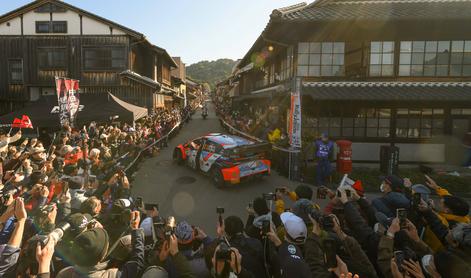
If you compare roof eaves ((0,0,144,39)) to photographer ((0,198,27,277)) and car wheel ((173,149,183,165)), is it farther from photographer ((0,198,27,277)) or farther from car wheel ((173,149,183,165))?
photographer ((0,198,27,277))

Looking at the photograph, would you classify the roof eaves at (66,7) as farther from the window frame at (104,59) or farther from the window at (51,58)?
the window at (51,58)

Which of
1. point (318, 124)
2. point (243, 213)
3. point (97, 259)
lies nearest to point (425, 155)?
point (318, 124)

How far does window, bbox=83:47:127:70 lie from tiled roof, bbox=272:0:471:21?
47.4ft

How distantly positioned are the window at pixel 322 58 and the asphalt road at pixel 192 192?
5.86 metres

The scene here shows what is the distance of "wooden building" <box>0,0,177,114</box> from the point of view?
21.2m

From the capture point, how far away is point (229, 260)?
243 centimetres

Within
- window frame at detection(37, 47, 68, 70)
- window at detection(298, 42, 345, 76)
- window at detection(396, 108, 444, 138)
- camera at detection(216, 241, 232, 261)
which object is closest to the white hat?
camera at detection(216, 241, 232, 261)

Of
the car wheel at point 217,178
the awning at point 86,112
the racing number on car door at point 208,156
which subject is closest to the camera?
the car wheel at point 217,178

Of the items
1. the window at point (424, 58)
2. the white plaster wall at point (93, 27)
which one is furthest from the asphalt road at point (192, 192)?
the white plaster wall at point (93, 27)

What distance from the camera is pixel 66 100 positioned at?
8.10 metres

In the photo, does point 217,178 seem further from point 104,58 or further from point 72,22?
point 72,22

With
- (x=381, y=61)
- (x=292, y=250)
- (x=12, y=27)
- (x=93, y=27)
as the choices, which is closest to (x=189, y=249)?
(x=292, y=250)

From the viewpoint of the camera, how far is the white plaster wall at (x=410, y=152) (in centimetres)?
1342

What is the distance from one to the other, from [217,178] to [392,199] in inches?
235
